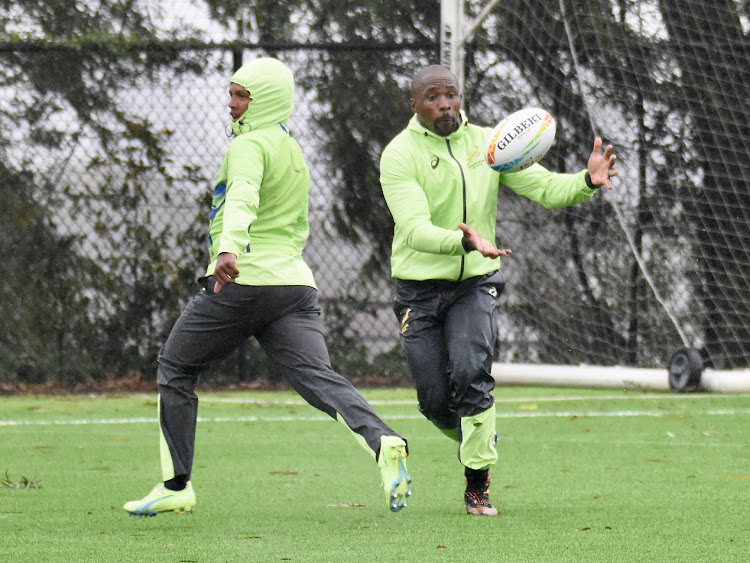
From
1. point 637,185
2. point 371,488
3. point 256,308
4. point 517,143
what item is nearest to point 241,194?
point 256,308

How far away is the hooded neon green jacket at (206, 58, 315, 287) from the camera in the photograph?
471 centimetres

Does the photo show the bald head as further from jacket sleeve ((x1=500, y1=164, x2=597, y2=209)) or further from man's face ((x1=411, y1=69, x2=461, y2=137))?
jacket sleeve ((x1=500, y1=164, x2=597, y2=209))

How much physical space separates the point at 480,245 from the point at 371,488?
1.54 m

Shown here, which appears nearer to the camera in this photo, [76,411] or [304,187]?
[304,187]

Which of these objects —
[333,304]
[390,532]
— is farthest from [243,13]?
[390,532]

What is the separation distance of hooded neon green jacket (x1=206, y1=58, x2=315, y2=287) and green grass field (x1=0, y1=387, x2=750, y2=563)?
1000 mm

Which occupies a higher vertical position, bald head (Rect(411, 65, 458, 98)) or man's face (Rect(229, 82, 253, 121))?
bald head (Rect(411, 65, 458, 98))

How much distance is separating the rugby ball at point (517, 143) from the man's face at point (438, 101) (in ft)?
0.67

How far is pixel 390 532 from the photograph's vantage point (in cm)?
428

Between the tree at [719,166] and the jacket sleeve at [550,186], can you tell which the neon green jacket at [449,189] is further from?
the tree at [719,166]

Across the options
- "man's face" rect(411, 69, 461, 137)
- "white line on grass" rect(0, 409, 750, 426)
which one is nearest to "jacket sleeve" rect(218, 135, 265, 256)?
"man's face" rect(411, 69, 461, 137)

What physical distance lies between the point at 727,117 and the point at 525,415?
3625 millimetres

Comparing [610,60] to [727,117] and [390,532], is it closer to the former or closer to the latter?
[727,117]

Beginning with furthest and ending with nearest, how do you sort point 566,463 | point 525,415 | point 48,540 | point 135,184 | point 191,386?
1. point 135,184
2. point 525,415
3. point 566,463
4. point 191,386
5. point 48,540
